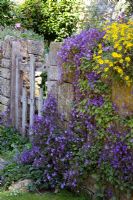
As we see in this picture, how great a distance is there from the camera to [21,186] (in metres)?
4.36

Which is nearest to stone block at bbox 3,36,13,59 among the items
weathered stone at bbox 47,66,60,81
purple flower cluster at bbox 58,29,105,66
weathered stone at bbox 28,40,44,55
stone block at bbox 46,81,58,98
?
weathered stone at bbox 28,40,44,55

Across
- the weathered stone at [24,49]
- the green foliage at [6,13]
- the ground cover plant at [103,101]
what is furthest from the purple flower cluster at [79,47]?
the green foliage at [6,13]

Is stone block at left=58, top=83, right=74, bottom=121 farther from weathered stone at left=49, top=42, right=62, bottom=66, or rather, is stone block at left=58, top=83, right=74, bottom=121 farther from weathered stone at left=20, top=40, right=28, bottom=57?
weathered stone at left=20, top=40, right=28, bottom=57

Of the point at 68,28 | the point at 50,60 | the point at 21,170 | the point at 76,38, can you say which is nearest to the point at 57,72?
the point at 50,60

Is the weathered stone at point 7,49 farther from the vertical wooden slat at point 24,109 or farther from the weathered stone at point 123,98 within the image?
the weathered stone at point 123,98

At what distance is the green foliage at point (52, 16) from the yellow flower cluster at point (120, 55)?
28.5 feet

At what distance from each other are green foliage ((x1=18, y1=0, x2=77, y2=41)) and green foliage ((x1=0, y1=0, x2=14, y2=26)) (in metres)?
0.51

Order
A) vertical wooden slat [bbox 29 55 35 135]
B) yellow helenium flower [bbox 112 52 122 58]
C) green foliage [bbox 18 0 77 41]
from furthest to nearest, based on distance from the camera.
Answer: green foliage [bbox 18 0 77 41] < vertical wooden slat [bbox 29 55 35 135] < yellow helenium flower [bbox 112 52 122 58]

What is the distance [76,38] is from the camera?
4.27m

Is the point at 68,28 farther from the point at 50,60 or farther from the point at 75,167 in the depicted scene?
the point at 75,167

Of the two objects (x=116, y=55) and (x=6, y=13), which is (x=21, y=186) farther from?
(x=6, y=13)

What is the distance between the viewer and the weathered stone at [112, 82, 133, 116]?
3.60 m

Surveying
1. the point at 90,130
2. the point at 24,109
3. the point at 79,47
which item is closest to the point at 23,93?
the point at 24,109

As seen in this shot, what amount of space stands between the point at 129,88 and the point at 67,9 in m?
9.11
